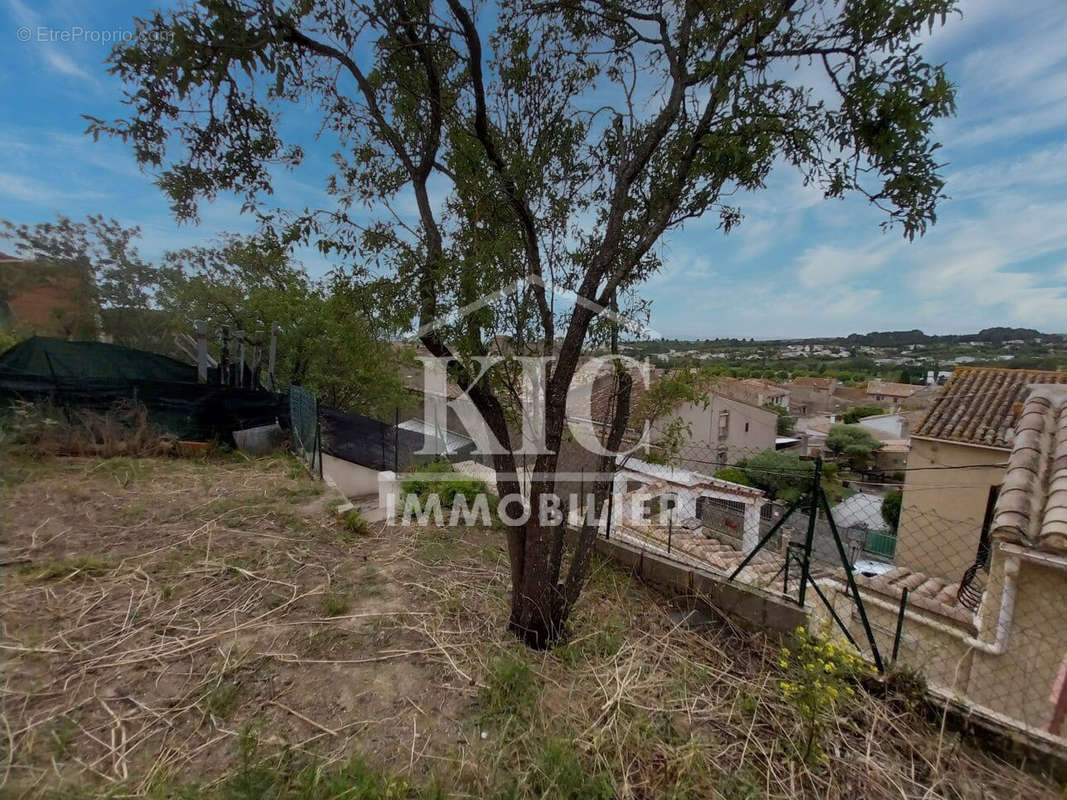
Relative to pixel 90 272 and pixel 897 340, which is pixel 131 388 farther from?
pixel 897 340

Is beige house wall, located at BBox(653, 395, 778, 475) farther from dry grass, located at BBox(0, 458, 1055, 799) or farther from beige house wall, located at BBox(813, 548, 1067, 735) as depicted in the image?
dry grass, located at BBox(0, 458, 1055, 799)

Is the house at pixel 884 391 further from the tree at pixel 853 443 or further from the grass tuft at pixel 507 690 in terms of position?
the grass tuft at pixel 507 690

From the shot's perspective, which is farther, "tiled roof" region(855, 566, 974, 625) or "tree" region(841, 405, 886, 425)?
"tree" region(841, 405, 886, 425)

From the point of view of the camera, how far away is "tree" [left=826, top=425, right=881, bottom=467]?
22031mm

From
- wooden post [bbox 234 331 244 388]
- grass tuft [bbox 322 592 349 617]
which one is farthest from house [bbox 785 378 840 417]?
grass tuft [bbox 322 592 349 617]

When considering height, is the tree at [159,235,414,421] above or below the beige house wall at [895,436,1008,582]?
above

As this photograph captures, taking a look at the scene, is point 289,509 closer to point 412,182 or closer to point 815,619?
point 412,182

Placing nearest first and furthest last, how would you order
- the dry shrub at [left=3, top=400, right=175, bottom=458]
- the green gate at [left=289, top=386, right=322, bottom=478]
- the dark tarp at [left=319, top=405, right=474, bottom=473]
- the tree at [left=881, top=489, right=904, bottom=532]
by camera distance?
the dry shrub at [left=3, top=400, right=175, bottom=458]
the green gate at [left=289, top=386, right=322, bottom=478]
the dark tarp at [left=319, top=405, right=474, bottom=473]
the tree at [left=881, top=489, right=904, bottom=532]

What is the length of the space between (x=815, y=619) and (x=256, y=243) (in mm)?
3973

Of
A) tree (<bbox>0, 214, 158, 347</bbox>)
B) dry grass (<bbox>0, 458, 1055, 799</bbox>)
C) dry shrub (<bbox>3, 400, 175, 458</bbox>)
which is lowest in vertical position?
dry grass (<bbox>0, 458, 1055, 799</bbox>)

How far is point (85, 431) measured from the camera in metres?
5.89

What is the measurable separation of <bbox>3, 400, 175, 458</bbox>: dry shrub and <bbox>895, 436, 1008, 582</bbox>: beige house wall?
12120mm

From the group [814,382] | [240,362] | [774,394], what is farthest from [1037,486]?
[814,382]

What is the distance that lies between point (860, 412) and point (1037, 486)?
38.2m
